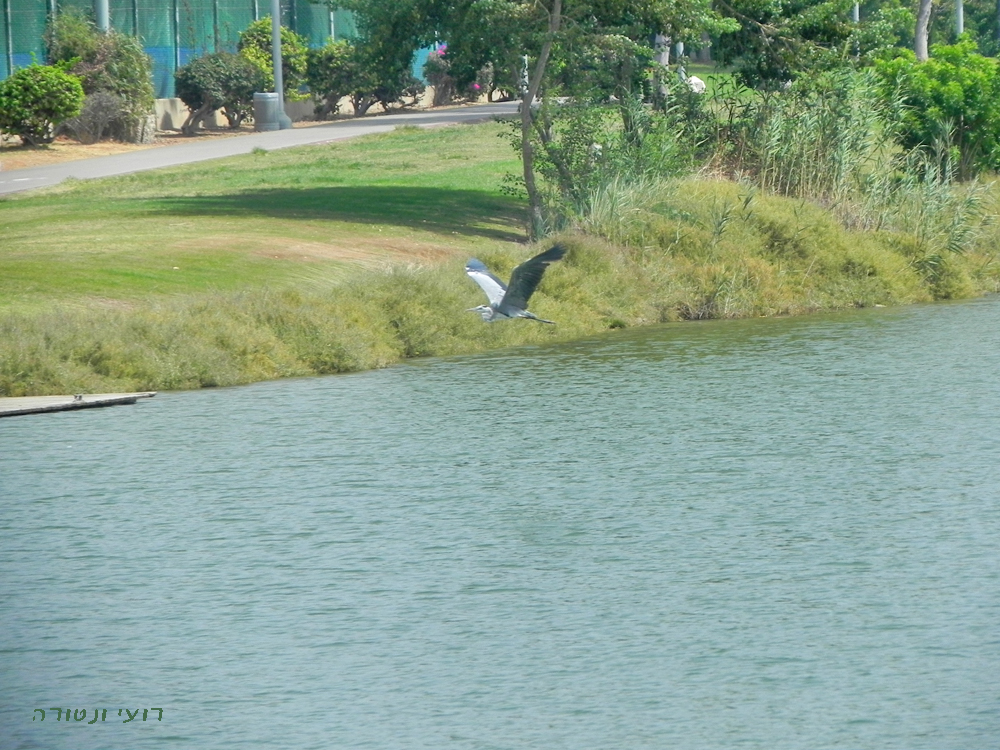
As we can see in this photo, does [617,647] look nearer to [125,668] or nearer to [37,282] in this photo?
[125,668]

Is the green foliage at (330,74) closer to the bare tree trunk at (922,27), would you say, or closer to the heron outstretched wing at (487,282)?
the bare tree trunk at (922,27)

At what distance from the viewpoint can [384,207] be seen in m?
27.3

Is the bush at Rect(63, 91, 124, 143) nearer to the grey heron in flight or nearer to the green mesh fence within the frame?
the green mesh fence

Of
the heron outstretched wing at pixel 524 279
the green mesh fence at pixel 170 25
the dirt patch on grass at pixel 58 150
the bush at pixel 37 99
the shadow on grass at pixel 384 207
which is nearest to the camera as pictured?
the heron outstretched wing at pixel 524 279

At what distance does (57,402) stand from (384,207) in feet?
35.8

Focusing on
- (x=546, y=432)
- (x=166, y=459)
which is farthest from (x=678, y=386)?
(x=166, y=459)

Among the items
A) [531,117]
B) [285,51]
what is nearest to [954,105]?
[531,117]

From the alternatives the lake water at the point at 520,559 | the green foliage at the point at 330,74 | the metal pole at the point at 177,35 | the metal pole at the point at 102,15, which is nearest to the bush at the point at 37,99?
the metal pole at the point at 102,15

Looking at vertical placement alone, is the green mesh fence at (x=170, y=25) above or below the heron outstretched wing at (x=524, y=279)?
above

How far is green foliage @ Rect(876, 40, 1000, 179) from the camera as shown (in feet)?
102

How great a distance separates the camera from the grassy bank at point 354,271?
18.8 m

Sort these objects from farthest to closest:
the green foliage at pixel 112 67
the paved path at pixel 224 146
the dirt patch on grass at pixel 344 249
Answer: the green foliage at pixel 112 67, the paved path at pixel 224 146, the dirt patch on grass at pixel 344 249

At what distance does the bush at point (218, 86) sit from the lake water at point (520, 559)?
27.6m

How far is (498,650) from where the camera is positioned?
10477 mm
